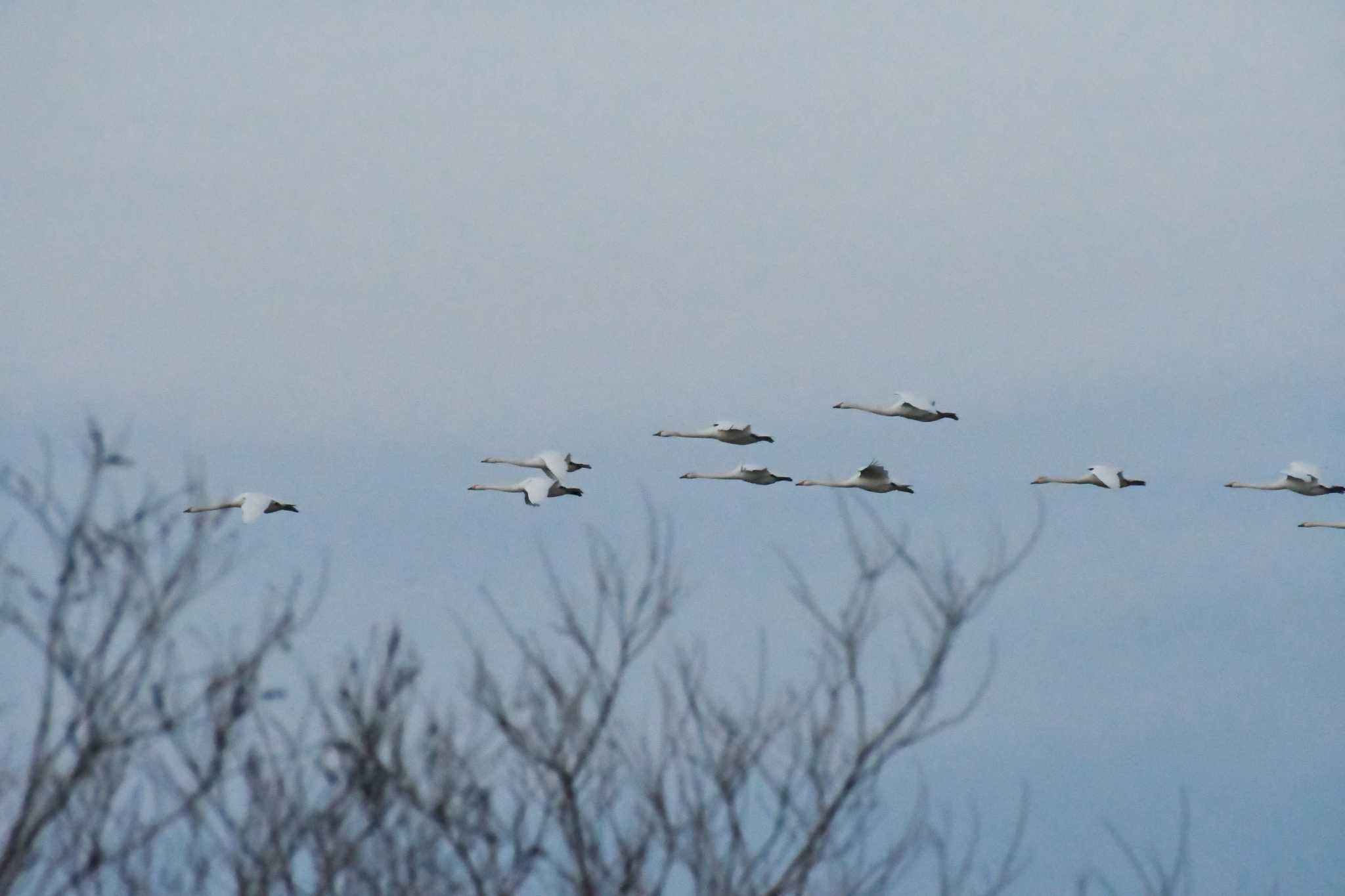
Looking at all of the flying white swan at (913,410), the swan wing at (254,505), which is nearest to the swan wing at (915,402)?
the flying white swan at (913,410)

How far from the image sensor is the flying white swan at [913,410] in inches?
1235

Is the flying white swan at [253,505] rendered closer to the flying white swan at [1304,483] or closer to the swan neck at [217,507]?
Result: the swan neck at [217,507]

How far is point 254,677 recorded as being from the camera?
2205 cm

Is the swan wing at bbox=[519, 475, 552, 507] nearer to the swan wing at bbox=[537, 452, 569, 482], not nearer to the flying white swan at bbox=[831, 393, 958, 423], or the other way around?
the swan wing at bbox=[537, 452, 569, 482]

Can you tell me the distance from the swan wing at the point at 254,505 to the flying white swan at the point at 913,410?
770 centimetres

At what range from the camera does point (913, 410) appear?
31594 millimetres

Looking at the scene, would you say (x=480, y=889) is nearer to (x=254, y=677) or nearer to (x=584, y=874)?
(x=584, y=874)

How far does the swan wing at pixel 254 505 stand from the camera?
28.8 metres

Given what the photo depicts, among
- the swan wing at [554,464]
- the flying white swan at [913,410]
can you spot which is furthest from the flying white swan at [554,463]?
→ the flying white swan at [913,410]

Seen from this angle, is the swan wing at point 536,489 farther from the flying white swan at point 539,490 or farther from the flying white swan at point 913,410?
the flying white swan at point 913,410

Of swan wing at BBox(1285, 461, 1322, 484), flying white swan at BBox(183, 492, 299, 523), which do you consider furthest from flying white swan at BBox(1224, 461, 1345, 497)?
flying white swan at BBox(183, 492, 299, 523)

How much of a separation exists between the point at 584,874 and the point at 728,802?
4.62 feet

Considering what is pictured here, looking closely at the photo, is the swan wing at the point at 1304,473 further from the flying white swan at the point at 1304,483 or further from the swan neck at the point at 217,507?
the swan neck at the point at 217,507

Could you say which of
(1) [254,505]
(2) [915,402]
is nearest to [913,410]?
(2) [915,402]
